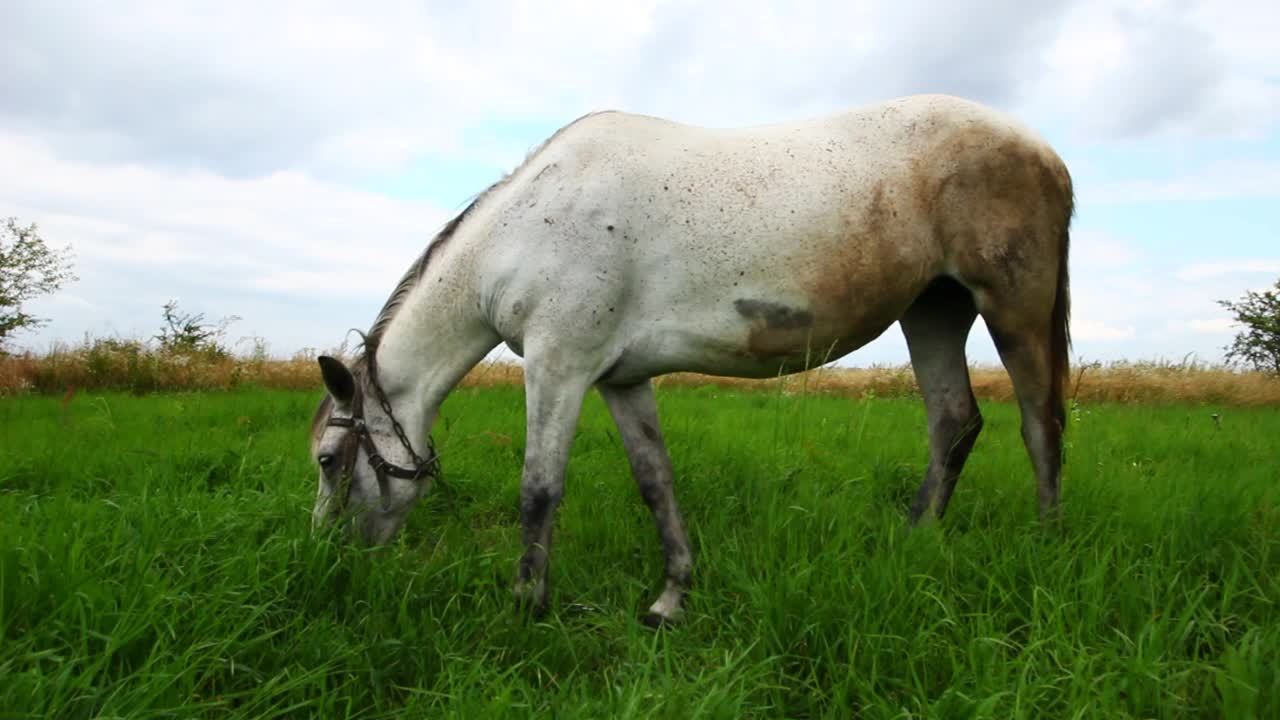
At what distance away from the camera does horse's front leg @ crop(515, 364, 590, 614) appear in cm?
297

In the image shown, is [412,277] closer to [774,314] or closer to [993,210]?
[774,314]

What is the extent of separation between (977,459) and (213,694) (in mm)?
4929

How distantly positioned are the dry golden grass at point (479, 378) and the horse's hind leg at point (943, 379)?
4.81 m

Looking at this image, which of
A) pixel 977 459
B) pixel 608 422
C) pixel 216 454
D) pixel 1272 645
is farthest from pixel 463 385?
pixel 1272 645

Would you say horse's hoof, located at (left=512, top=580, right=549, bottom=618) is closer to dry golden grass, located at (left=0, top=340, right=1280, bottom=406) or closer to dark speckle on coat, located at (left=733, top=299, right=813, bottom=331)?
dark speckle on coat, located at (left=733, top=299, right=813, bottom=331)

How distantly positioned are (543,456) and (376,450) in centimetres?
88

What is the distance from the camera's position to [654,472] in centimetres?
338

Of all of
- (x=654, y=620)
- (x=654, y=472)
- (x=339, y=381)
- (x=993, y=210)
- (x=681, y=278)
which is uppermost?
(x=993, y=210)

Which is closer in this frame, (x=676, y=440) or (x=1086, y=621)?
(x=1086, y=621)

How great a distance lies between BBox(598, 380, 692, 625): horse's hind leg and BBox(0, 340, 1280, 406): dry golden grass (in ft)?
18.2

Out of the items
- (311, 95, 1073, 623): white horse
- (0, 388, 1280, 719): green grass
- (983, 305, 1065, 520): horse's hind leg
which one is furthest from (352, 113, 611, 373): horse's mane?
(983, 305, 1065, 520): horse's hind leg

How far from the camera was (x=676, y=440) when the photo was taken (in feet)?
17.9

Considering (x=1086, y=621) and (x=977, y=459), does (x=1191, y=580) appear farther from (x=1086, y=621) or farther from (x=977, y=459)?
(x=977, y=459)

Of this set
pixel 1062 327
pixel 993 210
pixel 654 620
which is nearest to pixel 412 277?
pixel 654 620
